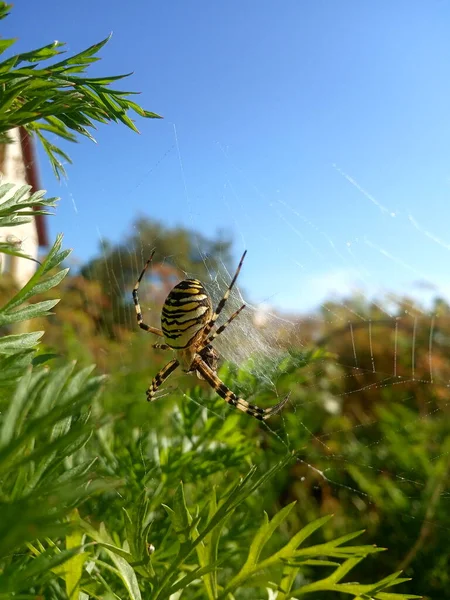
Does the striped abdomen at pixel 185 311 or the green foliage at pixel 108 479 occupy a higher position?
the striped abdomen at pixel 185 311

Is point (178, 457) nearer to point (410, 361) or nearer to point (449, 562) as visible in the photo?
point (449, 562)

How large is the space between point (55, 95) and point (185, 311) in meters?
1.13

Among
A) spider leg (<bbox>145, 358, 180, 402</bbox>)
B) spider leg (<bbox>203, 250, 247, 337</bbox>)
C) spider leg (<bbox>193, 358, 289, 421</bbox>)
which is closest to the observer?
spider leg (<bbox>193, 358, 289, 421</bbox>)

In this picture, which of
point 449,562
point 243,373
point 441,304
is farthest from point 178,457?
point 441,304

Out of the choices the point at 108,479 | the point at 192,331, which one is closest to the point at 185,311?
the point at 192,331

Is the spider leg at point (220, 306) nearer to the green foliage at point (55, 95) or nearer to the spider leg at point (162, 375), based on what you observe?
the spider leg at point (162, 375)

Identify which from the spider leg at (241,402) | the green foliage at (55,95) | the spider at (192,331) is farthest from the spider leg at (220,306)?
the green foliage at (55,95)

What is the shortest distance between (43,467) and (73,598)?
0.13 meters

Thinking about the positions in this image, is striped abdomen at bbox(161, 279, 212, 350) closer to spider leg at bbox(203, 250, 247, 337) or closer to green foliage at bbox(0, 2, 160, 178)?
spider leg at bbox(203, 250, 247, 337)

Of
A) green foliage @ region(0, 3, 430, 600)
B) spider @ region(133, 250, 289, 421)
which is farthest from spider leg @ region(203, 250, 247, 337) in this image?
green foliage @ region(0, 3, 430, 600)

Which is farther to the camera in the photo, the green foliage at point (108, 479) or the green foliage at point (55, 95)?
the green foliage at point (55, 95)

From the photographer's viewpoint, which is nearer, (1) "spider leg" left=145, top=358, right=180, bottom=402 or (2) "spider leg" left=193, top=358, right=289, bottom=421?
(2) "spider leg" left=193, top=358, right=289, bottom=421

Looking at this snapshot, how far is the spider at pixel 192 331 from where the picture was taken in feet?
5.74

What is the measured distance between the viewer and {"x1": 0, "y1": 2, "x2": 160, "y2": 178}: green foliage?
0.63 m
